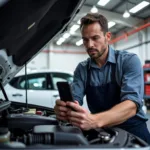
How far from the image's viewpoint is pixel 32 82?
13.7 ft

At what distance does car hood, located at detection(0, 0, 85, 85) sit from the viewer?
1178mm

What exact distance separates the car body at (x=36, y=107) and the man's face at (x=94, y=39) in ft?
0.45

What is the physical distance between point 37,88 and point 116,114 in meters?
3.05

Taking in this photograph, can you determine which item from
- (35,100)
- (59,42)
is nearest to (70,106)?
(35,100)

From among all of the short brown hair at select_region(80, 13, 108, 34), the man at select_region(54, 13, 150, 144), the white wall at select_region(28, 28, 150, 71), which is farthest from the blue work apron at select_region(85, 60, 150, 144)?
the white wall at select_region(28, 28, 150, 71)

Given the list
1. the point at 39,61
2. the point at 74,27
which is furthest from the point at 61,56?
the point at 74,27

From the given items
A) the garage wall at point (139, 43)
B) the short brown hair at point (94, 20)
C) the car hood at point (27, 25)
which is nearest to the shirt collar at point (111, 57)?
the short brown hair at point (94, 20)

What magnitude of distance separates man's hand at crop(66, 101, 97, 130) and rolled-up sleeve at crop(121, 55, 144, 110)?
0.27 m

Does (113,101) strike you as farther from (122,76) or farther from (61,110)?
(61,110)

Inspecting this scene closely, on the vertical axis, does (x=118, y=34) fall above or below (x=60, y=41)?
above

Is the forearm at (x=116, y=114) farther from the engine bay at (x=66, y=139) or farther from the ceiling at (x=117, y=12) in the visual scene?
the ceiling at (x=117, y=12)

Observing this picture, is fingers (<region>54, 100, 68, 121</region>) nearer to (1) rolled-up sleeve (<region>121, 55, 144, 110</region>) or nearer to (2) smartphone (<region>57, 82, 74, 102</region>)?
(2) smartphone (<region>57, 82, 74, 102</region>)

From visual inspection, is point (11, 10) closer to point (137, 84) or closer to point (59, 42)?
point (137, 84)

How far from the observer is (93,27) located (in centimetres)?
145
